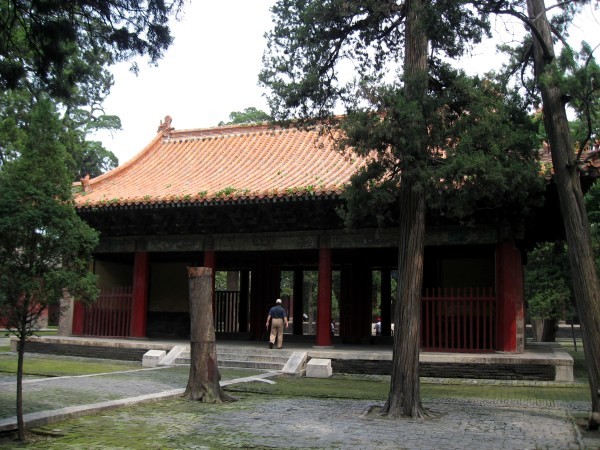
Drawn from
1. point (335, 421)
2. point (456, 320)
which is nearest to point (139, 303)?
point (456, 320)

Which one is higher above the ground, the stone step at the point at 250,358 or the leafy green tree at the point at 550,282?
the leafy green tree at the point at 550,282

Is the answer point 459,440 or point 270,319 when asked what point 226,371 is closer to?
point 270,319

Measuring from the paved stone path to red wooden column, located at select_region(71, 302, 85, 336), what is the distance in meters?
6.03

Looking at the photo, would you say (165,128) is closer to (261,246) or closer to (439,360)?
(261,246)

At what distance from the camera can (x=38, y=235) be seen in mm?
5895

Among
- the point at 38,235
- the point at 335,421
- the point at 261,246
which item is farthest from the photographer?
the point at 261,246

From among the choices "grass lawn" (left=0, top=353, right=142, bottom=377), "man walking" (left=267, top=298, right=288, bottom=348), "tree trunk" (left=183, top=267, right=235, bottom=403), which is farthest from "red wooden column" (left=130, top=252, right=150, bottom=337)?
"tree trunk" (left=183, top=267, right=235, bottom=403)

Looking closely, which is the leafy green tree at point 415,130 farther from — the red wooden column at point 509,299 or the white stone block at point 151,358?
the white stone block at point 151,358

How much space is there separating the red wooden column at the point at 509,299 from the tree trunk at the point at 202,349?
5793mm

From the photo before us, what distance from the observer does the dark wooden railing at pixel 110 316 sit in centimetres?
1486

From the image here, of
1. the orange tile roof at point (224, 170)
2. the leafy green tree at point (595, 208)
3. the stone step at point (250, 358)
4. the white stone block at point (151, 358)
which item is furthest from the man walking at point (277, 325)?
the leafy green tree at point (595, 208)

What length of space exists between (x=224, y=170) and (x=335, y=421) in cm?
918

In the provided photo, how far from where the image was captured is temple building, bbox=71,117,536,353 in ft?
38.5

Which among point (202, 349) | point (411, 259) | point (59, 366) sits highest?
point (411, 259)
